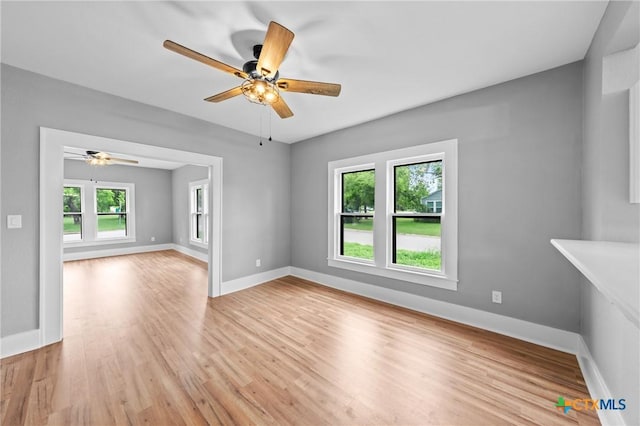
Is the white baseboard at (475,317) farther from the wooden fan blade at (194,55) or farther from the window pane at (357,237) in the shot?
the wooden fan blade at (194,55)

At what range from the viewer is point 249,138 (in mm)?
4188

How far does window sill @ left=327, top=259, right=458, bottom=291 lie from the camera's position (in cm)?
291

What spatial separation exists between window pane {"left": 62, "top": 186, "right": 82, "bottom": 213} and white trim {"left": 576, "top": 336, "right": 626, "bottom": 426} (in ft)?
31.7

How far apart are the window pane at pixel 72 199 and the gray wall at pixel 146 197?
43 centimetres

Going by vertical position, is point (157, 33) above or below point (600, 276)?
above

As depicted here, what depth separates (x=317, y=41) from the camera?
6.28 feet

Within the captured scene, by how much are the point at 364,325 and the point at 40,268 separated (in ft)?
11.2

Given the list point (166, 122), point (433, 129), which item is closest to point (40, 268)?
point (166, 122)

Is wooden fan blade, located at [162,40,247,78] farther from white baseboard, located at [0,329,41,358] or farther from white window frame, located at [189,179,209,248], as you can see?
white window frame, located at [189,179,209,248]

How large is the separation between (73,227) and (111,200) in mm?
1071

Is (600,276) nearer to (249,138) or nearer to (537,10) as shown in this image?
(537,10)

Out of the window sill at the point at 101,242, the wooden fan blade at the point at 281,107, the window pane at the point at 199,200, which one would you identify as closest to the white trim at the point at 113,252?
the window sill at the point at 101,242

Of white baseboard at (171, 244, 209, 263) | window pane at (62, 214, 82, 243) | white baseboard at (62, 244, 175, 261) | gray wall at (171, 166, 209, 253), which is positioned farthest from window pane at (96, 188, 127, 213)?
white baseboard at (171, 244, 209, 263)

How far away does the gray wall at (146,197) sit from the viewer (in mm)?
6566
